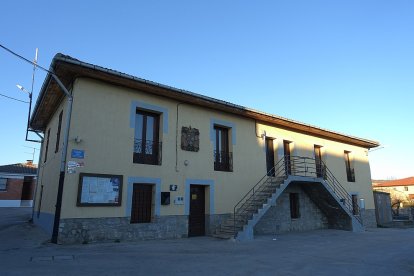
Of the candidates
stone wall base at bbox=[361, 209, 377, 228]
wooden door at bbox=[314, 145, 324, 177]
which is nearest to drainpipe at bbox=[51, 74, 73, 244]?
wooden door at bbox=[314, 145, 324, 177]

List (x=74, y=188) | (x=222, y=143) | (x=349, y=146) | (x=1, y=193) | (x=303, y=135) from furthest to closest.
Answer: (x=1, y=193)
(x=349, y=146)
(x=303, y=135)
(x=222, y=143)
(x=74, y=188)

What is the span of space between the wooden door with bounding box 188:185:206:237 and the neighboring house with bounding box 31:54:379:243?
0.04 meters

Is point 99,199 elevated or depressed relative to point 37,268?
elevated

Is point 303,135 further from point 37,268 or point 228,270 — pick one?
point 37,268

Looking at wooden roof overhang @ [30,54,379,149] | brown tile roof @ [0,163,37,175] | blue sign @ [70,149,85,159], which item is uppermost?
wooden roof overhang @ [30,54,379,149]

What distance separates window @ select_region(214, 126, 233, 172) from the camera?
14.1m

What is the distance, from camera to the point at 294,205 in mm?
16734

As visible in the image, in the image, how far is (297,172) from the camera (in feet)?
55.0

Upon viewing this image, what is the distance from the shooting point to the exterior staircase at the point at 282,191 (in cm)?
1233

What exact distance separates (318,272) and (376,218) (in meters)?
18.0

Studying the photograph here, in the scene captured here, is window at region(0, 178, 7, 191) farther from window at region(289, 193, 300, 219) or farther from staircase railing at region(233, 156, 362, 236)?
window at region(289, 193, 300, 219)

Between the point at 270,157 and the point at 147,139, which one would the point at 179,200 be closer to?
the point at 147,139

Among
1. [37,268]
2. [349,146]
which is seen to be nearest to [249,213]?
[37,268]

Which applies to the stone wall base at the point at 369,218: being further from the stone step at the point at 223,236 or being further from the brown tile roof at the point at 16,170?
the brown tile roof at the point at 16,170
